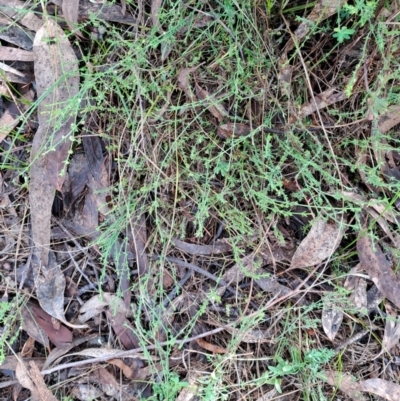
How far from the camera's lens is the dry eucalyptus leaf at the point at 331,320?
5.37 feet

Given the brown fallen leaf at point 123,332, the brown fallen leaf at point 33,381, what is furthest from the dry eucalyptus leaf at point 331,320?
the brown fallen leaf at point 33,381

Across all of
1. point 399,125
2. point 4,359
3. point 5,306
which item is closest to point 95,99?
point 5,306

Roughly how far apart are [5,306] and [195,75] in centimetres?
110

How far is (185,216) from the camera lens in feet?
5.32

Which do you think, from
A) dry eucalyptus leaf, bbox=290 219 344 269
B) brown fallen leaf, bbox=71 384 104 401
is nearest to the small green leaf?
dry eucalyptus leaf, bbox=290 219 344 269

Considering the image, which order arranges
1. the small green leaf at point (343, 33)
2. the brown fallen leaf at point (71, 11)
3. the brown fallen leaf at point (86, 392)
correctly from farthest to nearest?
the brown fallen leaf at point (86, 392)
the brown fallen leaf at point (71, 11)
the small green leaf at point (343, 33)

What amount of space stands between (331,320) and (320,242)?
308 mm

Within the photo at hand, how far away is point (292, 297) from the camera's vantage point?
1.64 meters

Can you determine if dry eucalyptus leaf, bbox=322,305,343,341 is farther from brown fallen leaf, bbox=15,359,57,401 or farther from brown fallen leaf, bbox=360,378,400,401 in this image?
brown fallen leaf, bbox=15,359,57,401

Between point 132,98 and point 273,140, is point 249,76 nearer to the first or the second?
point 273,140

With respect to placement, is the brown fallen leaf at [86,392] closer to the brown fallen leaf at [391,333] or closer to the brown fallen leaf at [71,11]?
the brown fallen leaf at [391,333]

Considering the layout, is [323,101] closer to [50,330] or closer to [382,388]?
[382,388]

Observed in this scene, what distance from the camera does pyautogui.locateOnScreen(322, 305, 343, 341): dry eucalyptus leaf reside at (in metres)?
1.64

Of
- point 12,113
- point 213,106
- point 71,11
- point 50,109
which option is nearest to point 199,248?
point 213,106
